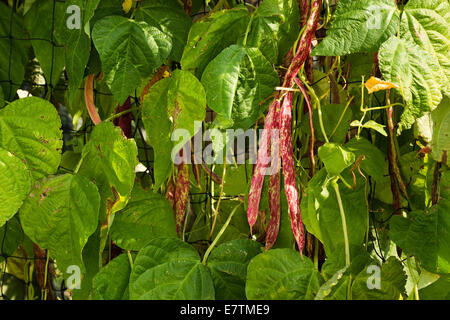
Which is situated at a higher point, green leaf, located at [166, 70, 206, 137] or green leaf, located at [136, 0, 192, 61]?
green leaf, located at [136, 0, 192, 61]

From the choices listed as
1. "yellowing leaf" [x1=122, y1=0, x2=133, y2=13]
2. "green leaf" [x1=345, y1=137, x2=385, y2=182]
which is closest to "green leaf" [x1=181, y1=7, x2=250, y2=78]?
"yellowing leaf" [x1=122, y1=0, x2=133, y2=13]

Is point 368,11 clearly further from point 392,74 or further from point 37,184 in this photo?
point 37,184

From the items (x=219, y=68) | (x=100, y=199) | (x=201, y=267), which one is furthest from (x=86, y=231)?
(x=219, y=68)

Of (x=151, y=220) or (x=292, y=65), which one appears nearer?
(x=292, y=65)

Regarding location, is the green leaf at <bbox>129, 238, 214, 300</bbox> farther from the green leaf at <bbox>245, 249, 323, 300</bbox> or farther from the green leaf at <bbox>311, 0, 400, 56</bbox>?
the green leaf at <bbox>311, 0, 400, 56</bbox>

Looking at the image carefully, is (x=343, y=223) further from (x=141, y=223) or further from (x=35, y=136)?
(x=35, y=136)

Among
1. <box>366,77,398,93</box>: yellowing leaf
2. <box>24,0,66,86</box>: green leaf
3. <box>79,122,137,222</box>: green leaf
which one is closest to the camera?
<box>366,77,398,93</box>: yellowing leaf

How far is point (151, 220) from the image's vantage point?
757 mm

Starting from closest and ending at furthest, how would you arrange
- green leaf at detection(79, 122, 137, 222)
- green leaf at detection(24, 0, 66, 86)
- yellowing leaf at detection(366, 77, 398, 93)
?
yellowing leaf at detection(366, 77, 398, 93), green leaf at detection(79, 122, 137, 222), green leaf at detection(24, 0, 66, 86)

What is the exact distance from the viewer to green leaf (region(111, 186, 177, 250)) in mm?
750

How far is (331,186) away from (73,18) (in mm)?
434

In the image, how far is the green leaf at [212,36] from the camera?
0.68m

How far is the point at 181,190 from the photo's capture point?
76 centimetres

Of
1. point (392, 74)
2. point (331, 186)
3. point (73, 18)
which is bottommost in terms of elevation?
point (331, 186)
